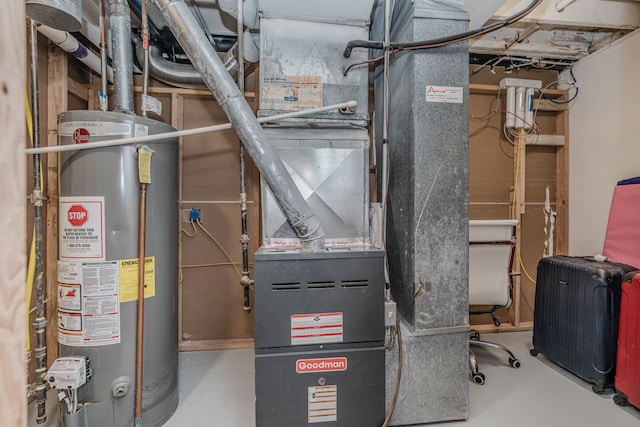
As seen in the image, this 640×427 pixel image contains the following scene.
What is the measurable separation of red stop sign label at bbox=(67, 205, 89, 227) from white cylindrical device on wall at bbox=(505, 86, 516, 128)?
2975 mm

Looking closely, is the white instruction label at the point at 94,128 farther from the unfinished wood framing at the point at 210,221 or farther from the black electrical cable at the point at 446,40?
the black electrical cable at the point at 446,40

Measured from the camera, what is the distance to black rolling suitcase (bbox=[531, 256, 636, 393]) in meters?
1.62

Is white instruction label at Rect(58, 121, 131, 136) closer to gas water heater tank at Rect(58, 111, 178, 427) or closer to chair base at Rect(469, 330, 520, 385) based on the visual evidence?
gas water heater tank at Rect(58, 111, 178, 427)

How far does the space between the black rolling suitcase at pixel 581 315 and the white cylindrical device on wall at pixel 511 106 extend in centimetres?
116

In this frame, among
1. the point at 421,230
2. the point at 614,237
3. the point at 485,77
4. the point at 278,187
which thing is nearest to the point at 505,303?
the point at 614,237

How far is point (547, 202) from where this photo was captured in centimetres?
253

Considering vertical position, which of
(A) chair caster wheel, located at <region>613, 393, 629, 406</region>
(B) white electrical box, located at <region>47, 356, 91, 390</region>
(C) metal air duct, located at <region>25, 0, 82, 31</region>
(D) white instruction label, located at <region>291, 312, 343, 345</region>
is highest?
(C) metal air duct, located at <region>25, 0, 82, 31</region>

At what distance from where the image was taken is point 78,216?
48.9 inches

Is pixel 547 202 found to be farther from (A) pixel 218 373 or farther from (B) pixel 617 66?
(A) pixel 218 373

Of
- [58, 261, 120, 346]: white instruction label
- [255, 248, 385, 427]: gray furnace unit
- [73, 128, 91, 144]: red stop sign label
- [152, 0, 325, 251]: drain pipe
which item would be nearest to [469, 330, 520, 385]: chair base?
[255, 248, 385, 427]: gray furnace unit

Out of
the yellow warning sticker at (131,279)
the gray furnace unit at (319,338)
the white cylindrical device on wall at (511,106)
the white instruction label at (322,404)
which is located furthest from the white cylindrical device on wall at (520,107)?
the yellow warning sticker at (131,279)

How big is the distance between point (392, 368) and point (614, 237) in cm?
185

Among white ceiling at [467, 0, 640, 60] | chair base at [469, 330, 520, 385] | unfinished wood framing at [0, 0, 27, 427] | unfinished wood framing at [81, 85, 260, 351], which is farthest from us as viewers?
unfinished wood framing at [81, 85, 260, 351]

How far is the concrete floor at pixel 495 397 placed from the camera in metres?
1.44
